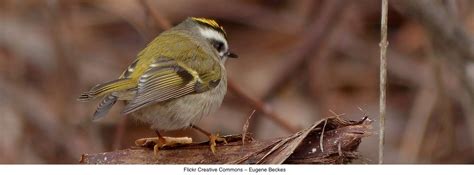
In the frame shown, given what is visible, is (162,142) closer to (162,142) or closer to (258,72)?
(162,142)

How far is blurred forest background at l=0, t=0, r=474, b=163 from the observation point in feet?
17.8

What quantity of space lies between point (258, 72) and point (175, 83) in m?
2.96

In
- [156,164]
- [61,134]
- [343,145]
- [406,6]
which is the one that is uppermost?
[406,6]

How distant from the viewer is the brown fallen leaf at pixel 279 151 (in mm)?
3080

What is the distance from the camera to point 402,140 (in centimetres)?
598

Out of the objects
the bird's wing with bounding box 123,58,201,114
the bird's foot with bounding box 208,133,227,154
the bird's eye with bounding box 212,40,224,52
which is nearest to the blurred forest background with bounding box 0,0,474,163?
the bird's eye with bounding box 212,40,224,52

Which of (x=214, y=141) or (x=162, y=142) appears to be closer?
(x=214, y=141)

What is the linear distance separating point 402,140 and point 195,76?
103 inches

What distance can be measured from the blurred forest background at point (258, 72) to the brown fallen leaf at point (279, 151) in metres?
1.29

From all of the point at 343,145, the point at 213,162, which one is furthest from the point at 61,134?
the point at 343,145

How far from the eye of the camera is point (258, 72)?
659 cm

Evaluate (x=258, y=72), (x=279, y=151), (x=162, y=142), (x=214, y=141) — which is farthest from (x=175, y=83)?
(x=258, y=72)

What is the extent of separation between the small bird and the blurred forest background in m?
0.91
